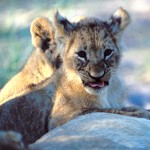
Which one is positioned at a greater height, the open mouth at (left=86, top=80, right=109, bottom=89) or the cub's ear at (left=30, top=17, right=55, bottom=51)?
the cub's ear at (left=30, top=17, right=55, bottom=51)

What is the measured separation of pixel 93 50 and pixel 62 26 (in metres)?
0.57

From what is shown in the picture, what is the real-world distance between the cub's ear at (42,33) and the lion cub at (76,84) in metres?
1.56

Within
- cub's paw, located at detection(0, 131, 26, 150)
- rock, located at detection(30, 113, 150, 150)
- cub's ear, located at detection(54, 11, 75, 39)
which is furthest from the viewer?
cub's ear, located at detection(54, 11, 75, 39)

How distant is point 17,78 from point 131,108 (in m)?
2.70

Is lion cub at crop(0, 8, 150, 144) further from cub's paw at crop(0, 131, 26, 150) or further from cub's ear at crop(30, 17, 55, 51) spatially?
cub's paw at crop(0, 131, 26, 150)

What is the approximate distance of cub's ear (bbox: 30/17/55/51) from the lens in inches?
344

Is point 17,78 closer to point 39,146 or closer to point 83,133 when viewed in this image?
point 83,133

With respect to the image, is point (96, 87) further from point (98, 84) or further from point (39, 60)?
point (39, 60)

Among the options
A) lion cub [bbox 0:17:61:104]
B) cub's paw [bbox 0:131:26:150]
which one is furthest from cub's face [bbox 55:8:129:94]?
cub's paw [bbox 0:131:26:150]

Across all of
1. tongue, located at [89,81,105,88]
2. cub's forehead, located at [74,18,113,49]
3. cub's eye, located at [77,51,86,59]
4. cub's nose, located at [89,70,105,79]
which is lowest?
cub's nose, located at [89,70,105,79]

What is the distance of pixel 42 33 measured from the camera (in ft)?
28.9

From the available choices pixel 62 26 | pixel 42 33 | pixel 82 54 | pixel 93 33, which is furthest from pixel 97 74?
pixel 42 33

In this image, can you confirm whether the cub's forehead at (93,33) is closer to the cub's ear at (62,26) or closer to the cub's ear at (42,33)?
the cub's ear at (62,26)

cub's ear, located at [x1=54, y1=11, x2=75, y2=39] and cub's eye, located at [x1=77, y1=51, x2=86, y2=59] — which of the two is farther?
cub's ear, located at [x1=54, y1=11, x2=75, y2=39]
